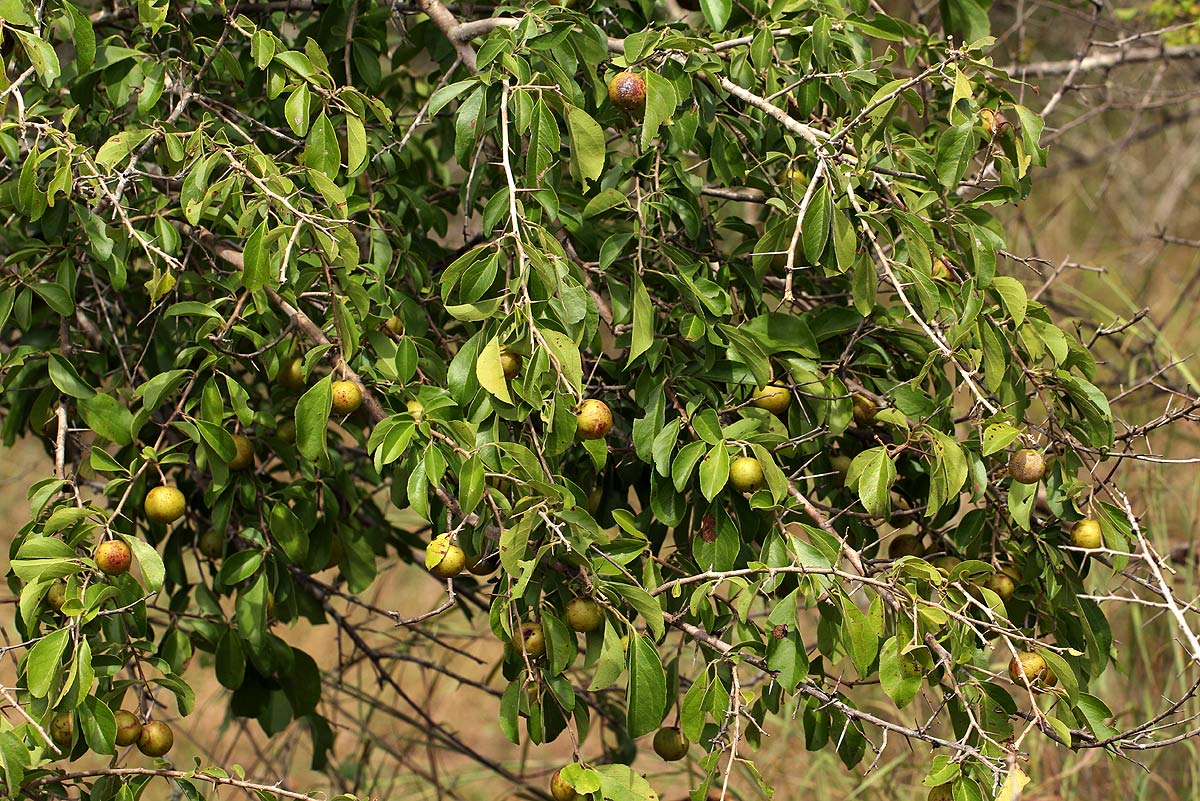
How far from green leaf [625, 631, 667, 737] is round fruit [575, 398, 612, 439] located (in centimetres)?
27

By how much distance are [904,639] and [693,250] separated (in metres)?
0.75

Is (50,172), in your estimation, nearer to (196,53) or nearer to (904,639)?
(196,53)

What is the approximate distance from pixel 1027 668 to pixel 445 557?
31.5 inches

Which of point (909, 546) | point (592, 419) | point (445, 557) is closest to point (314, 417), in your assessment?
point (445, 557)

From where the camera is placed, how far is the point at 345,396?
5.39 feet

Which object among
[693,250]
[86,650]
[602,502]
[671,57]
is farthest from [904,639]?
[86,650]

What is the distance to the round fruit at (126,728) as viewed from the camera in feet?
5.61

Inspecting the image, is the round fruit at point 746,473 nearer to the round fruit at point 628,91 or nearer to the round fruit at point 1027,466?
the round fruit at point 1027,466

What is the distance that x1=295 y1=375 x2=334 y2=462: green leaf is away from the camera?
1.58 metres

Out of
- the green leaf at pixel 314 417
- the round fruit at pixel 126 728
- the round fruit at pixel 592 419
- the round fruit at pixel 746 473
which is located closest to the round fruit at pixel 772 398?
the round fruit at pixel 746 473

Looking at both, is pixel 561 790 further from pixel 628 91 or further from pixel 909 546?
pixel 628 91

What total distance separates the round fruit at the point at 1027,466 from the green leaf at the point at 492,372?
28.6 inches

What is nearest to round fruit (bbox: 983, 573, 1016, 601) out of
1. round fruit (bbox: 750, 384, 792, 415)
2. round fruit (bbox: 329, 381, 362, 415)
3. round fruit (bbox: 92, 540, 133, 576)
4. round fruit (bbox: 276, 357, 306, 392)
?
round fruit (bbox: 750, 384, 792, 415)

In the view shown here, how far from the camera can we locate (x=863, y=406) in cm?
185
